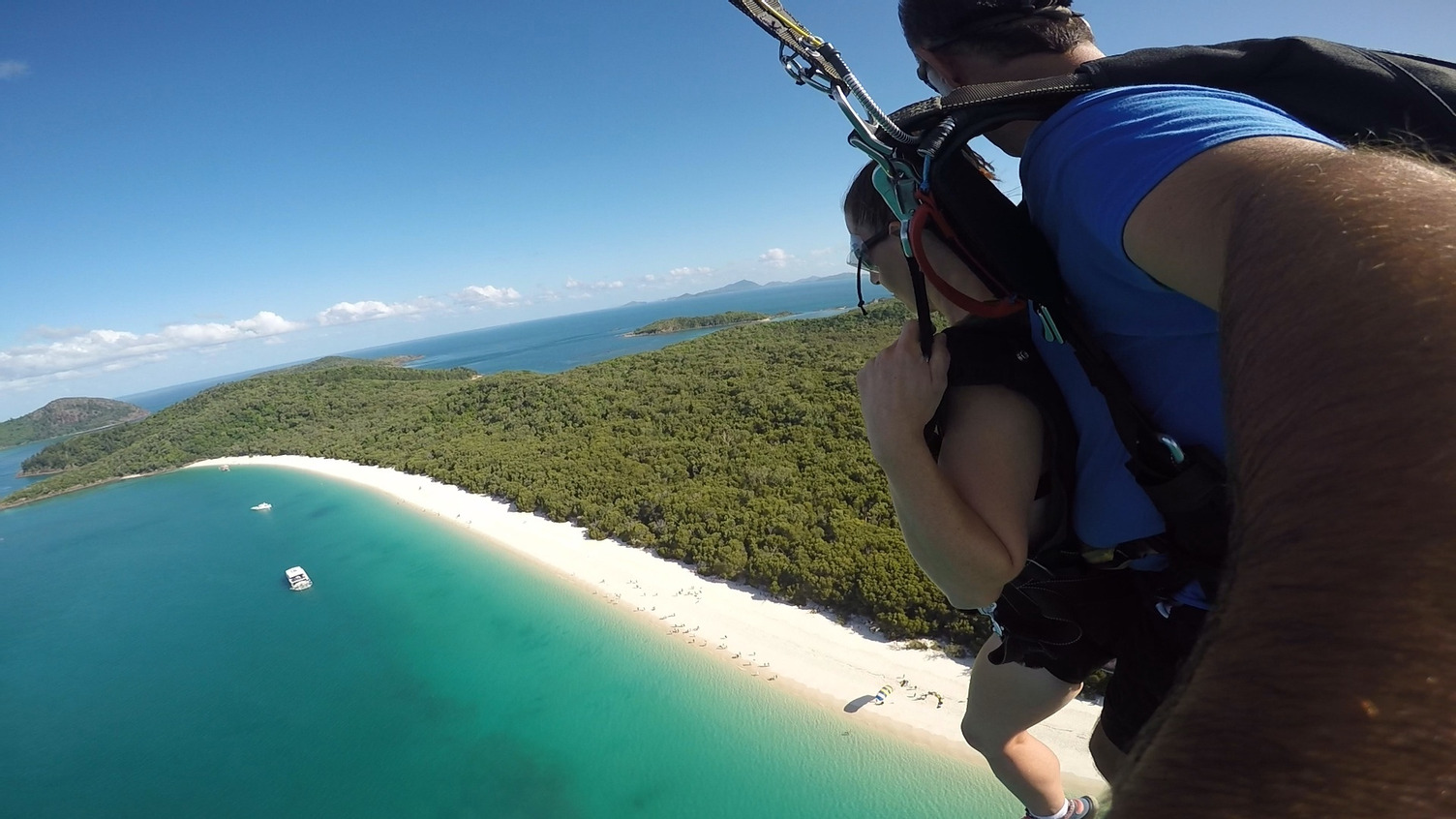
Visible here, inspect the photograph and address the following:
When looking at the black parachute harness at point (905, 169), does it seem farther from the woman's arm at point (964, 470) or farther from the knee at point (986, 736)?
the knee at point (986, 736)

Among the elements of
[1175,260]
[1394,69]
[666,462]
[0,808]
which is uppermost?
[1394,69]

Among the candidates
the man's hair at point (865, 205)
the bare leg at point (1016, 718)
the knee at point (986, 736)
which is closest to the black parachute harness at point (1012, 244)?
the man's hair at point (865, 205)

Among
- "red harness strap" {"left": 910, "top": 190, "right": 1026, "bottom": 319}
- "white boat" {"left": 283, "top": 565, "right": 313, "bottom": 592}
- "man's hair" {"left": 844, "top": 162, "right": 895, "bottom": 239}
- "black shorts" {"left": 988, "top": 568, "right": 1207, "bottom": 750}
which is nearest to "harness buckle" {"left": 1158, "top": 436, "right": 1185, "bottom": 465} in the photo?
"red harness strap" {"left": 910, "top": 190, "right": 1026, "bottom": 319}

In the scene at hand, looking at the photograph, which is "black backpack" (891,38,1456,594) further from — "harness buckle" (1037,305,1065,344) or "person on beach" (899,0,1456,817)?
"person on beach" (899,0,1456,817)

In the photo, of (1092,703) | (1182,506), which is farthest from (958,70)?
(1092,703)

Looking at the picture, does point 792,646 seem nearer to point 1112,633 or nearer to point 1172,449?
point 1112,633

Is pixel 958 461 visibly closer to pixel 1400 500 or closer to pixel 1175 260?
pixel 1175 260

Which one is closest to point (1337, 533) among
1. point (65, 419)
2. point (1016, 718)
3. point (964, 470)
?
point (964, 470)
